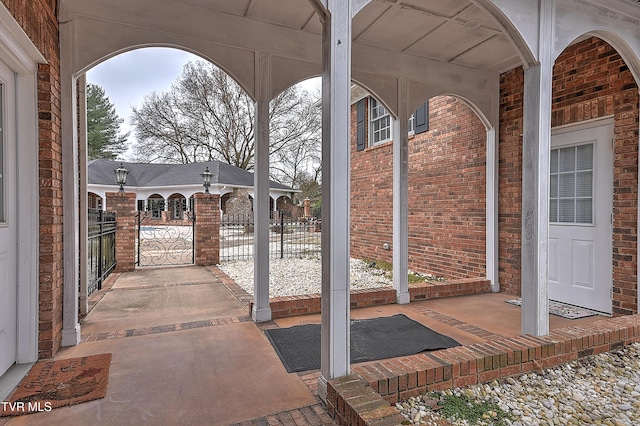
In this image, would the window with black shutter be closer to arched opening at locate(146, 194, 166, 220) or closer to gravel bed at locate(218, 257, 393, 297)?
gravel bed at locate(218, 257, 393, 297)

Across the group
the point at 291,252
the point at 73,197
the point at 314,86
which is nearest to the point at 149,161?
the point at 314,86

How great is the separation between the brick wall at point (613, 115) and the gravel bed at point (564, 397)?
1475 millimetres

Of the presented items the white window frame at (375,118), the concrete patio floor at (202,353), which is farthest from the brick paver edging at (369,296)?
the white window frame at (375,118)

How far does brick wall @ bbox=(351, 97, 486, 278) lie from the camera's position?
18.2ft

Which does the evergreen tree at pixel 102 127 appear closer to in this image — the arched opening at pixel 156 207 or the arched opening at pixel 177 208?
the arched opening at pixel 156 207

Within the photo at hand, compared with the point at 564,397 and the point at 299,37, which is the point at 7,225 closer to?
the point at 299,37

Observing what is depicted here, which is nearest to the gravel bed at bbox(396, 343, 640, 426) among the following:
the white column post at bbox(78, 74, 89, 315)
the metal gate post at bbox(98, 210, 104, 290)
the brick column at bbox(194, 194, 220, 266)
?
the white column post at bbox(78, 74, 89, 315)

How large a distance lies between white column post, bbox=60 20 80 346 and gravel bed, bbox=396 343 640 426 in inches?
114

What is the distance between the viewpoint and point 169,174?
2139cm

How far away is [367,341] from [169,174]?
823 inches

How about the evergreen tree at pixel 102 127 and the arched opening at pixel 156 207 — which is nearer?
the arched opening at pixel 156 207

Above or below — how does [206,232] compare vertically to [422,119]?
below

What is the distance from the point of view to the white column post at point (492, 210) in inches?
205

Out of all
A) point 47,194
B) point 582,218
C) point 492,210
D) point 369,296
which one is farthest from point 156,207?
point 582,218
